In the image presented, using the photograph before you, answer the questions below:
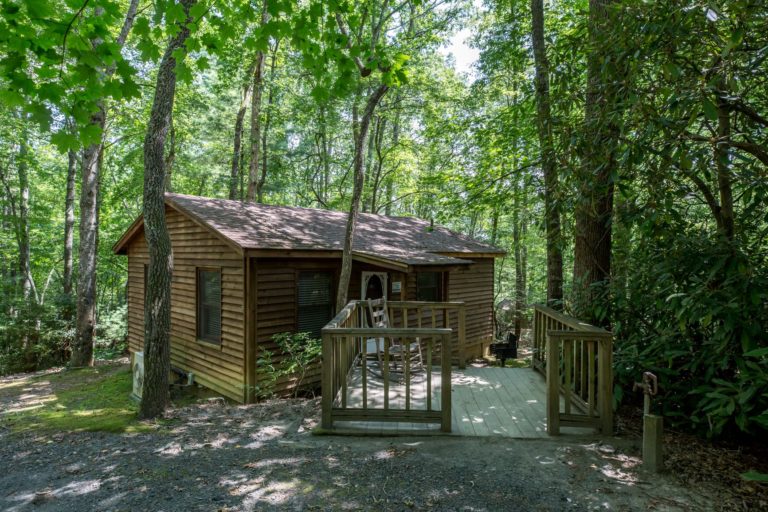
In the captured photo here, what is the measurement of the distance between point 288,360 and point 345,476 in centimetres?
473

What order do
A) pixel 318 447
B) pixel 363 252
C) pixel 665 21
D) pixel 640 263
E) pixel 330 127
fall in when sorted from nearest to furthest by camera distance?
pixel 665 21
pixel 318 447
pixel 640 263
pixel 363 252
pixel 330 127

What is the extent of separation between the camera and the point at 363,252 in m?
8.31

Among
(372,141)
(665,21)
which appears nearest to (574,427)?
(665,21)

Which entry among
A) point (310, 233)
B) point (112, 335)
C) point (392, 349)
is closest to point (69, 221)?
point (112, 335)

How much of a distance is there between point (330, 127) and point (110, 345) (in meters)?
12.1

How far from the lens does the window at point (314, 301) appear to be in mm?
8492

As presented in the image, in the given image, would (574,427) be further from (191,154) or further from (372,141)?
(191,154)

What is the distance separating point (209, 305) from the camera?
882 cm

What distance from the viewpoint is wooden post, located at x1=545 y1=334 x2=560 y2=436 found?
3945 millimetres

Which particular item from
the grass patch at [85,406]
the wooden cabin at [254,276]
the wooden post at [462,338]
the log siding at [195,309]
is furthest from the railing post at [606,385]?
the log siding at [195,309]

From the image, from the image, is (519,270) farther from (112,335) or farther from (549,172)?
(112,335)

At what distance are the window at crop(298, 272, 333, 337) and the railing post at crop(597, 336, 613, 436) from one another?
566 cm

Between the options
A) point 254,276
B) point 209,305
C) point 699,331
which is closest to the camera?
point 699,331

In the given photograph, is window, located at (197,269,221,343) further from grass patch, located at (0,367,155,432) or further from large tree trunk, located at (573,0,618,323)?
large tree trunk, located at (573,0,618,323)
